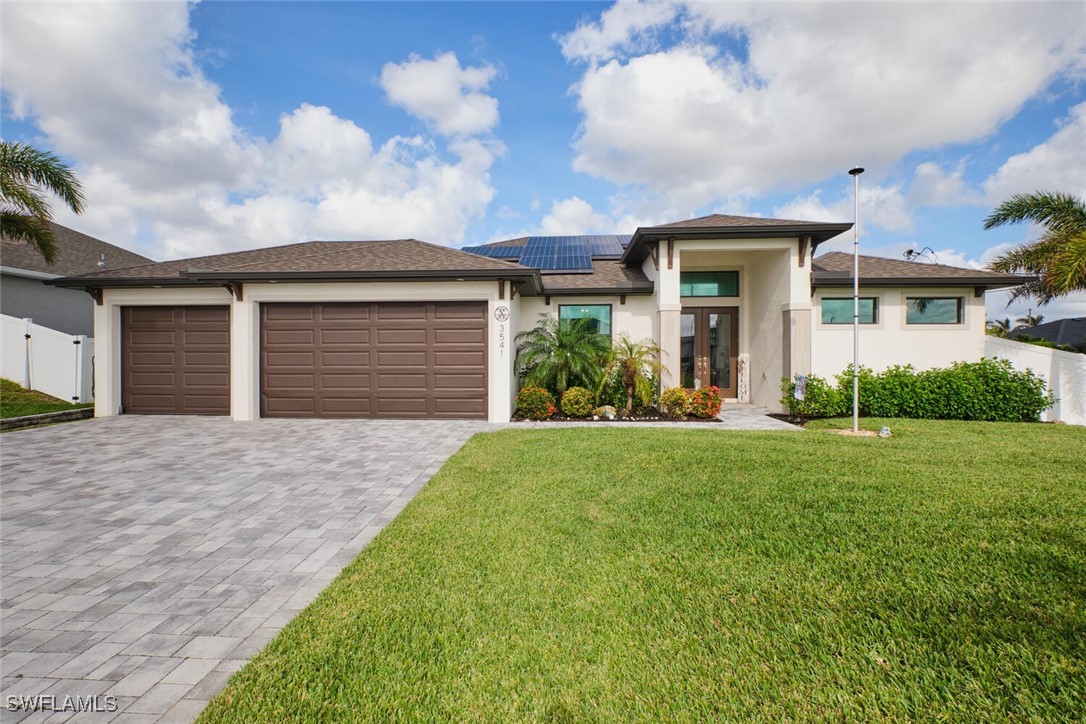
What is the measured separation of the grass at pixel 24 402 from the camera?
34.6ft

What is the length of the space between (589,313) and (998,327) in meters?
31.0

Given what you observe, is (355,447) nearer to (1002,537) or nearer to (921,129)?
(1002,537)

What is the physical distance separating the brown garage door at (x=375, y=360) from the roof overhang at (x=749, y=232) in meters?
4.66

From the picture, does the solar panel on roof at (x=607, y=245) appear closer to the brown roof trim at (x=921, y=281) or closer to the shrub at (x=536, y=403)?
the brown roof trim at (x=921, y=281)

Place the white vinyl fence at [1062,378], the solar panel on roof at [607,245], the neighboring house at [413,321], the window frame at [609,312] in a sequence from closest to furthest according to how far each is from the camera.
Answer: the neighboring house at [413,321] < the white vinyl fence at [1062,378] < the window frame at [609,312] < the solar panel on roof at [607,245]

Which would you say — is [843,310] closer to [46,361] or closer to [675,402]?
[675,402]

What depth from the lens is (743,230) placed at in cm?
1053

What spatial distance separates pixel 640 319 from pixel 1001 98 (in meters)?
10.9

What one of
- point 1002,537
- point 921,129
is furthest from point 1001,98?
point 1002,537

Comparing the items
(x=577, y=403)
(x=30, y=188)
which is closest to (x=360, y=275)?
(x=577, y=403)

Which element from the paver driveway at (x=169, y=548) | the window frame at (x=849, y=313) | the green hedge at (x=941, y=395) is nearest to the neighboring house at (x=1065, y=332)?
the green hedge at (x=941, y=395)

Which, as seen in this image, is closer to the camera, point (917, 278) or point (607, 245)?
point (917, 278)

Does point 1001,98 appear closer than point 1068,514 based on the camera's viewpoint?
No

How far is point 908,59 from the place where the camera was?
9664 millimetres
